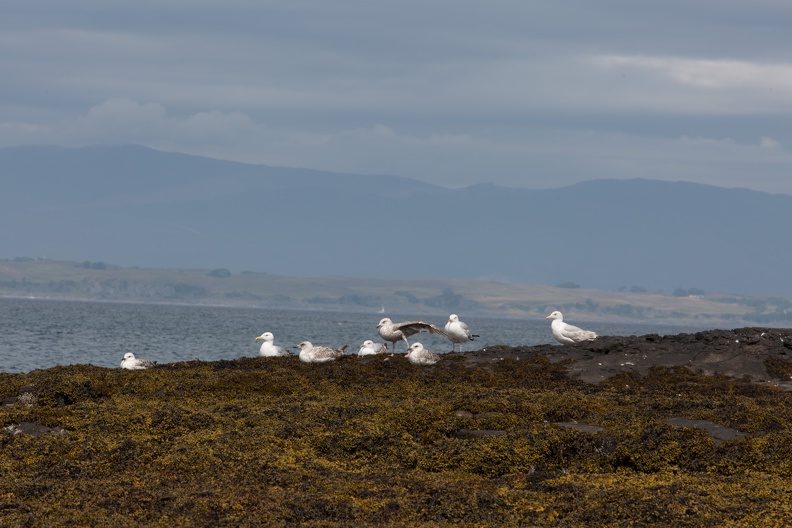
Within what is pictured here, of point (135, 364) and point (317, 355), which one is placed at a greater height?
point (317, 355)

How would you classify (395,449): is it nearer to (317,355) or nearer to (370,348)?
(317,355)

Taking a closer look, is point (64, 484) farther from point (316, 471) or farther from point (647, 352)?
point (647, 352)

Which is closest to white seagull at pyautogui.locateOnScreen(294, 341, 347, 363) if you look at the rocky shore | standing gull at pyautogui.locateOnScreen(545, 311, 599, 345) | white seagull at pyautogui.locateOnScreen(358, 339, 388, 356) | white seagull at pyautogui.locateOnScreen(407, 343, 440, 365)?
white seagull at pyautogui.locateOnScreen(407, 343, 440, 365)

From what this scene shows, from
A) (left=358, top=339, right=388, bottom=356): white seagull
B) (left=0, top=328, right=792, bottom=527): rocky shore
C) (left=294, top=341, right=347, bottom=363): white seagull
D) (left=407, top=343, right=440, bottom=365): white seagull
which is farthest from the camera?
(left=358, top=339, right=388, bottom=356): white seagull

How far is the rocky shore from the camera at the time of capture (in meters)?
12.1

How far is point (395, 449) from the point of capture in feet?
51.1

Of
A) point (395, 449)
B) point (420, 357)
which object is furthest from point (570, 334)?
point (395, 449)

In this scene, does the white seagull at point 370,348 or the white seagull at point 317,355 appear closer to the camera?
the white seagull at point 317,355

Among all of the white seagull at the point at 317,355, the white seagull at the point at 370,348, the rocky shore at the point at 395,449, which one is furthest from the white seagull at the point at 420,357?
the white seagull at the point at 370,348

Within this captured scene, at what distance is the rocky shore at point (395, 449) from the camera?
12.1 m

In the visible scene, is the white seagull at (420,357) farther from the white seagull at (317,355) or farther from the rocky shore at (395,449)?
the white seagull at (317,355)

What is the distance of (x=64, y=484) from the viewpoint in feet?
43.4

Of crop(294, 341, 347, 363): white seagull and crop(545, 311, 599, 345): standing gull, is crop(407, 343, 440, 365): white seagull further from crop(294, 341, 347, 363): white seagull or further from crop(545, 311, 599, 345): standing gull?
crop(545, 311, 599, 345): standing gull

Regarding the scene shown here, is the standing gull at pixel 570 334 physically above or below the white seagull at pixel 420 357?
above
